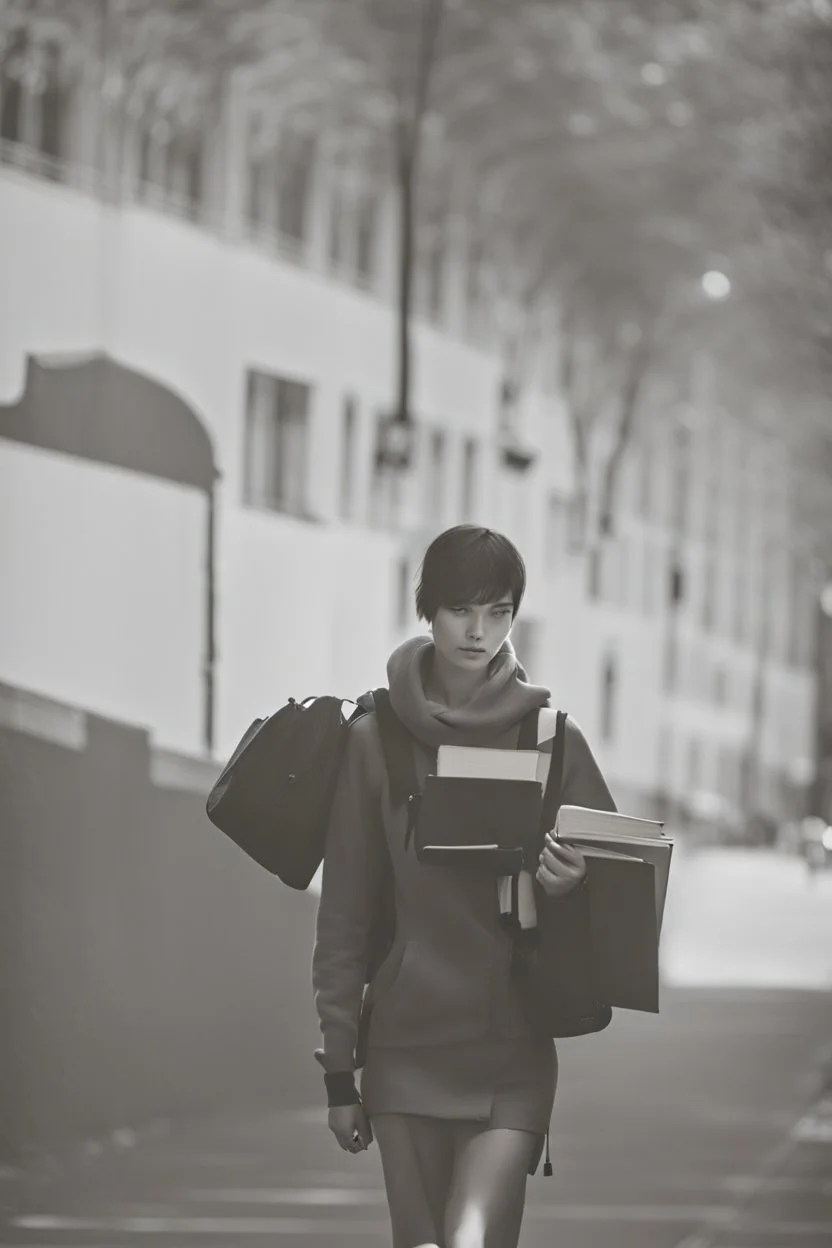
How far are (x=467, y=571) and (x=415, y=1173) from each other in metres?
0.77

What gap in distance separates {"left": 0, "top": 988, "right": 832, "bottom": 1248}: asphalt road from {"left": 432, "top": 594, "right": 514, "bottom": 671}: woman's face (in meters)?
3.64

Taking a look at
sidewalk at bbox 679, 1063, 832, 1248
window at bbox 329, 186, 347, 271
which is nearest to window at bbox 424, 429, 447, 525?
window at bbox 329, 186, 347, 271

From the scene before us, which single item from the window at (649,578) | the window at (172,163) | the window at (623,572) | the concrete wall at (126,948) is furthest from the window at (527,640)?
the window at (172,163)

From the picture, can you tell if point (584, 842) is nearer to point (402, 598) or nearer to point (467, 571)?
point (467, 571)

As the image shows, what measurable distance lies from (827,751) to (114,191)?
4.89 m

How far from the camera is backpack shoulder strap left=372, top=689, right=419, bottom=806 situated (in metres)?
3.50

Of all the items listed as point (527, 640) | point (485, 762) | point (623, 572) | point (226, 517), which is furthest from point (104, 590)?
point (485, 762)

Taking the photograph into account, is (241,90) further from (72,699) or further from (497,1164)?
(497,1164)

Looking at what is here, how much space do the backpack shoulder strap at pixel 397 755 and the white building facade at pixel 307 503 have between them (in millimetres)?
3510

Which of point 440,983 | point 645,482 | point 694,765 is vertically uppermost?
point 645,482

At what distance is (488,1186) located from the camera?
3439 millimetres

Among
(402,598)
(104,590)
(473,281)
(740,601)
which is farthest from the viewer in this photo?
(740,601)

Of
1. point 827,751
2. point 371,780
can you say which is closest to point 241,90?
point 827,751

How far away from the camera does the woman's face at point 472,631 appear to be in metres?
3.50
